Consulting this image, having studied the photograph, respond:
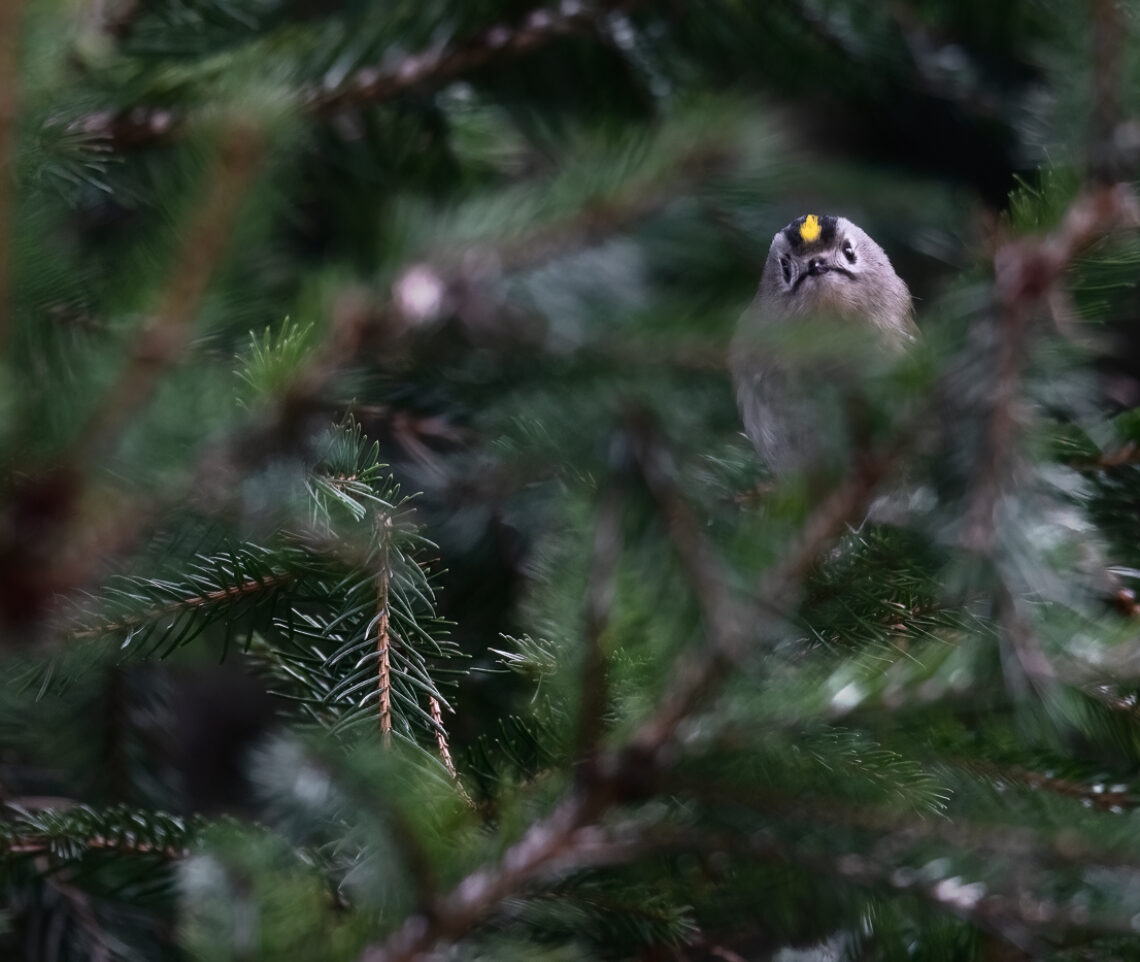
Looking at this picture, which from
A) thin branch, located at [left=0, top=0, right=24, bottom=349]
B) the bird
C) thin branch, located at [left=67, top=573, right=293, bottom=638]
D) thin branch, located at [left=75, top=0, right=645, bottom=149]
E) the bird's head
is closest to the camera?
thin branch, located at [left=0, top=0, right=24, bottom=349]

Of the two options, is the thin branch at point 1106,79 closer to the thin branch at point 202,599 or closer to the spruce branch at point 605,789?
the spruce branch at point 605,789

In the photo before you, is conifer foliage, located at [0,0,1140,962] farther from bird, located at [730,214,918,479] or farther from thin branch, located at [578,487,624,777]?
bird, located at [730,214,918,479]

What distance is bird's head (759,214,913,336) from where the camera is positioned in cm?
181

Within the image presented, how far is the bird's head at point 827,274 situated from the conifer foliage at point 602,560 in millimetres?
738

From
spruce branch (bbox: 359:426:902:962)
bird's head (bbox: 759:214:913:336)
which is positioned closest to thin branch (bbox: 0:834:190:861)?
spruce branch (bbox: 359:426:902:962)

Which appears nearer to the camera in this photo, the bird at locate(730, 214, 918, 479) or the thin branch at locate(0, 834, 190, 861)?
the thin branch at locate(0, 834, 190, 861)

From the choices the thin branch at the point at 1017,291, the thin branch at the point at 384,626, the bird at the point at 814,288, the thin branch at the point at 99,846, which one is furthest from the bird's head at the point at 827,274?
the thin branch at the point at 1017,291

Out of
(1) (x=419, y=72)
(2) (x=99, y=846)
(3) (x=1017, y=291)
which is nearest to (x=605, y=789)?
(3) (x=1017, y=291)

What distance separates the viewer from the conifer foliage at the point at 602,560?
1.69ft

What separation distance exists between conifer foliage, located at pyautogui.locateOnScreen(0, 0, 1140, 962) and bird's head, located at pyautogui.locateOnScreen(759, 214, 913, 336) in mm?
738

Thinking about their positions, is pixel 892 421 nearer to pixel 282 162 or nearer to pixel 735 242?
pixel 282 162

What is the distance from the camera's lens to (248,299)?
0.60 m

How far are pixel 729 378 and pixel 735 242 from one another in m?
0.94

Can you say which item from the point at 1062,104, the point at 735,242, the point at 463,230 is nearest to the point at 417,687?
the point at 463,230
